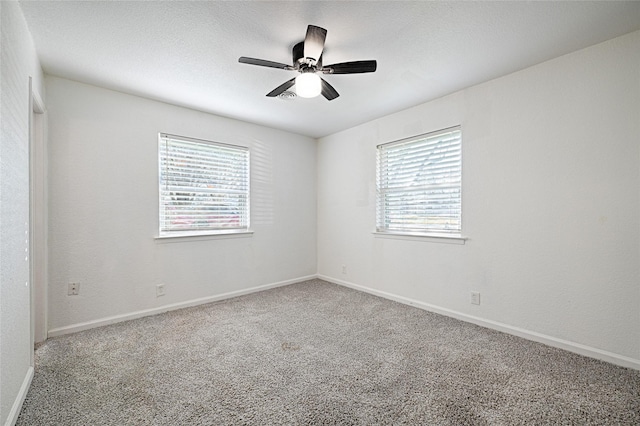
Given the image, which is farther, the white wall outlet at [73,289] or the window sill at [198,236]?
the window sill at [198,236]

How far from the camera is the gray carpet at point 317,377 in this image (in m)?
1.60

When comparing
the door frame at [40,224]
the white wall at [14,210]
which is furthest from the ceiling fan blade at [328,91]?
the door frame at [40,224]

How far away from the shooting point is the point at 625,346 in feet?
6.82

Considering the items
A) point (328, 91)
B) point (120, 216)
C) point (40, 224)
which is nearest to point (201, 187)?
point (120, 216)

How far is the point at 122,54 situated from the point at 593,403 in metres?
4.07

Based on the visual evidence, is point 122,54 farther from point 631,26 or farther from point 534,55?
point 631,26

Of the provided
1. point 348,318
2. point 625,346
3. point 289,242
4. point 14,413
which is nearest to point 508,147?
point 625,346

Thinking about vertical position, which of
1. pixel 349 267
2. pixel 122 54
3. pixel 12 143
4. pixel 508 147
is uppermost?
pixel 122 54

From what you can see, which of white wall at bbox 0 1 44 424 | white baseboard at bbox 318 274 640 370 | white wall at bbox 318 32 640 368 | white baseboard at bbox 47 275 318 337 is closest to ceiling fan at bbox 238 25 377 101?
white wall at bbox 0 1 44 424

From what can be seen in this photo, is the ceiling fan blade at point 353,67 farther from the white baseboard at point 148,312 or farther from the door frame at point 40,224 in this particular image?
the white baseboard at point 148,312

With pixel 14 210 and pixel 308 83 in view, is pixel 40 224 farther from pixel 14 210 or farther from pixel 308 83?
pixel 308 83

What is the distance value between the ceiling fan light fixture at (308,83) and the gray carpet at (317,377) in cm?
208

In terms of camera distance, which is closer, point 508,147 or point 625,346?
point 625,346

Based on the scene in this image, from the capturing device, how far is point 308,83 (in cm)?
213
